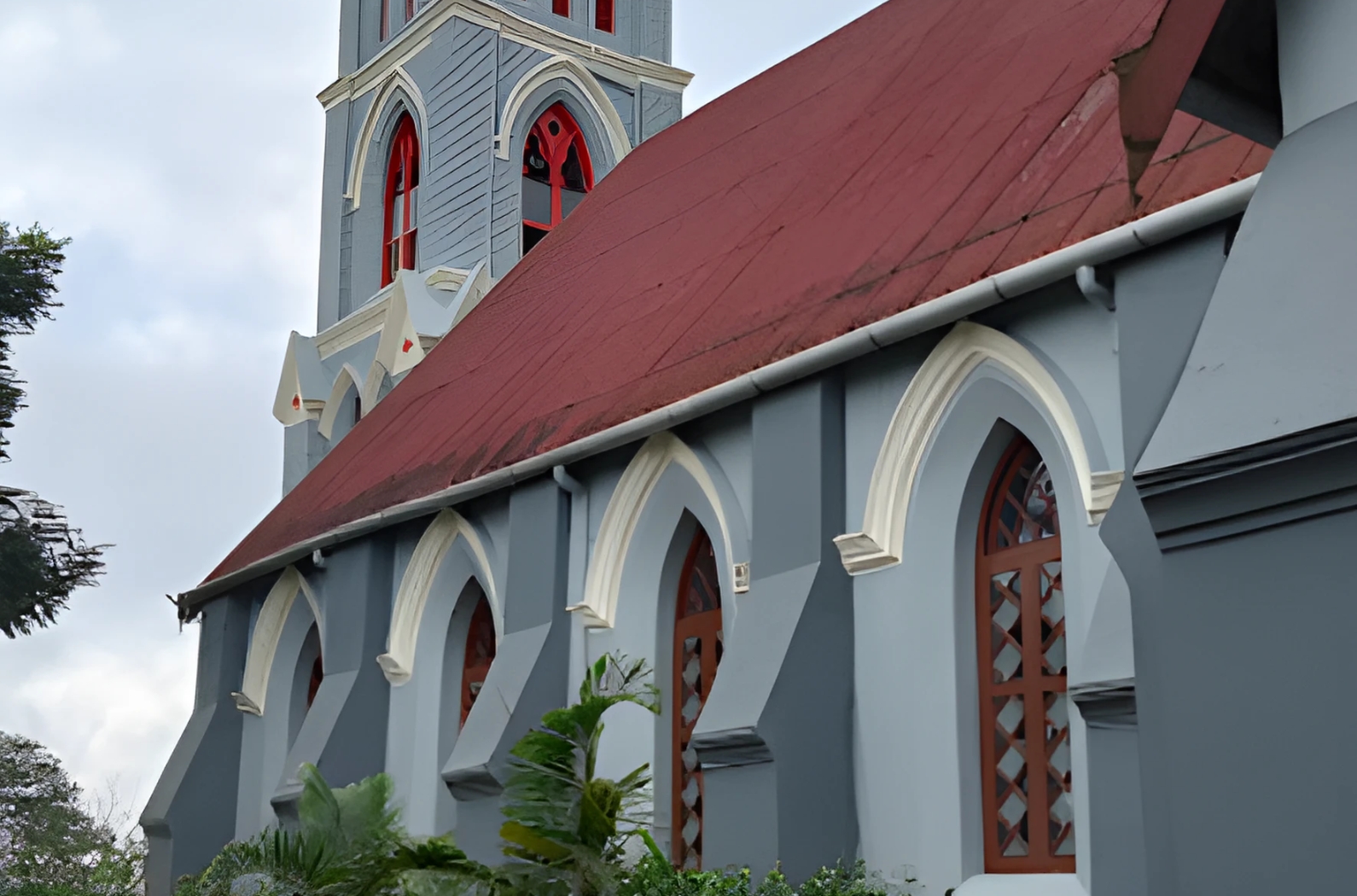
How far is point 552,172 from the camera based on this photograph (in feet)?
80.9

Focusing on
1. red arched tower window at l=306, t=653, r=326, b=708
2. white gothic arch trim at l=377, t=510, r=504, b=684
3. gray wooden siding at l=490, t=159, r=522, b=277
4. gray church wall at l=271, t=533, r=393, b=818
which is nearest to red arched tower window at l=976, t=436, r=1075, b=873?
white gothic arch trim at l=377, t=510, r=504, b=684

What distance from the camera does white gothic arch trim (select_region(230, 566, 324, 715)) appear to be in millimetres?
17781

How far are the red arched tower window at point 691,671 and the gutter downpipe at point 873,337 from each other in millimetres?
1111

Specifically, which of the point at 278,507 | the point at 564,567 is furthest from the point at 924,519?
the point at 278,507

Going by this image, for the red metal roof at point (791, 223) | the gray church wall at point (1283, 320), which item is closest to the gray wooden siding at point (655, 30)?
the red metal roof at point (791, 223)

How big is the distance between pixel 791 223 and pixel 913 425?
126 inches

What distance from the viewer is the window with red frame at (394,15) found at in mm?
25984

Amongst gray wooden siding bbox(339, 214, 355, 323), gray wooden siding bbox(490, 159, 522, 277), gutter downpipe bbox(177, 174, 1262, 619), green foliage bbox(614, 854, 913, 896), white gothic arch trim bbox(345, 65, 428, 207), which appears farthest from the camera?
gray wooden siding bbox(339, 214, 355, 323)

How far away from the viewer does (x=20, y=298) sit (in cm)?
2442

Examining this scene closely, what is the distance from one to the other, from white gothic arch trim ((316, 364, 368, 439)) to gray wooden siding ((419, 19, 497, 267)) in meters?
1.89

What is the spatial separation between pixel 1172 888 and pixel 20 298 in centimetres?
2204

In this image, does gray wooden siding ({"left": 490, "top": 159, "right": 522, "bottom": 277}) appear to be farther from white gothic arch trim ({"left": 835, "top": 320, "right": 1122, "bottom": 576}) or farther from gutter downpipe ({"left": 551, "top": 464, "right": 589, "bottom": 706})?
white gothic arch trim ({"left": 835, "top": 320, "right": 1122, "bottom": 576})

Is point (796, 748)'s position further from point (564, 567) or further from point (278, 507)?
point (278, 507)

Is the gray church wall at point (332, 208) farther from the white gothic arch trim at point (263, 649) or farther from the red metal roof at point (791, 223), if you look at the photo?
the white gothic arch trim at point (263, 649)
